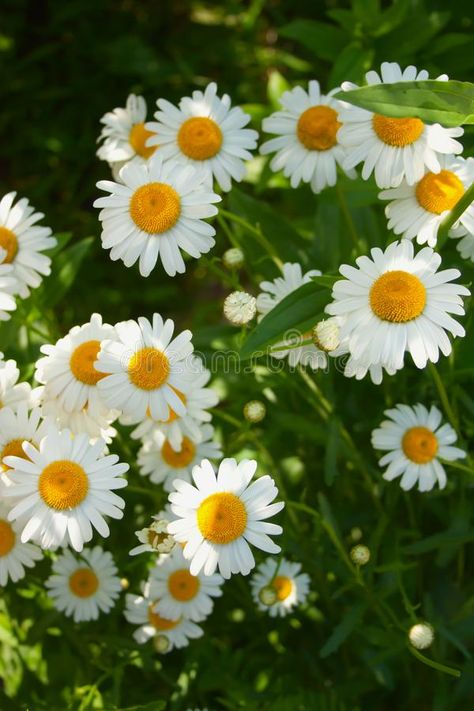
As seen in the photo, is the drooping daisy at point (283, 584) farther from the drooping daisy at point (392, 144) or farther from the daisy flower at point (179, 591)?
the drooping daisy at point (392, 144)

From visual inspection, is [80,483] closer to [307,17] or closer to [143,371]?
[143,371]

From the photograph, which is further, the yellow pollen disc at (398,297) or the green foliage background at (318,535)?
the green foliage background at (318,535)

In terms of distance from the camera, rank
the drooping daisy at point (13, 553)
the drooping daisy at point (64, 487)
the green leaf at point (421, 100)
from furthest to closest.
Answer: the drooping daisy at point (13, 553) → the drooping daisy at point (64, 487) → the green leaf at point (421, 100)

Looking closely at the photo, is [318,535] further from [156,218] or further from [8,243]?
[8,243]

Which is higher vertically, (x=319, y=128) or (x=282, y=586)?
(x=319, y=128)

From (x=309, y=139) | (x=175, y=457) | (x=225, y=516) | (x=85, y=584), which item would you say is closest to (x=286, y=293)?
(x=309, y=139)

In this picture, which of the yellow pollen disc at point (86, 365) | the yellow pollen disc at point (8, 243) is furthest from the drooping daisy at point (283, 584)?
the yellow pollen disc at point (8, 243)

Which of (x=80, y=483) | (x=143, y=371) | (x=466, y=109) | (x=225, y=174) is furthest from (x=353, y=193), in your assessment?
(x=80, y=483)

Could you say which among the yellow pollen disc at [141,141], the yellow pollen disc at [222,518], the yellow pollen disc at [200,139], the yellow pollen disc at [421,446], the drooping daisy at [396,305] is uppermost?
the yellow pollen disc at [141,141]
